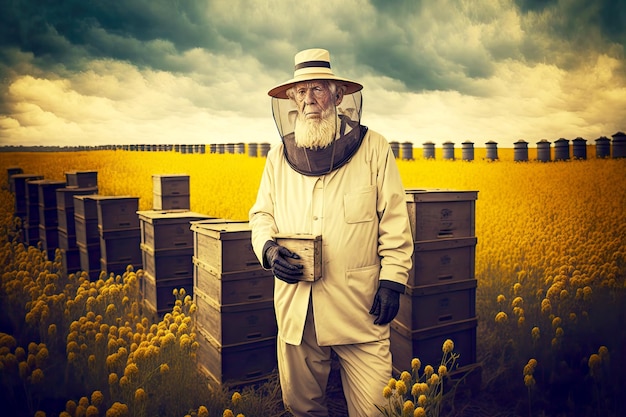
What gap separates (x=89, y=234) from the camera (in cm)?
680

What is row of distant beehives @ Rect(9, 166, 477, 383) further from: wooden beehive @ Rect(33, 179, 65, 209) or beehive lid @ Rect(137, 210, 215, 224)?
wooden beehive @ Rect(33, 179, 65, 209)

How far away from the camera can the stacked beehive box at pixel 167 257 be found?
5.32 metres

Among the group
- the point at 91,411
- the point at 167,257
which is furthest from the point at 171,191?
the point at 91,411

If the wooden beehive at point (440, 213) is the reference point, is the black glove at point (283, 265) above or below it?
below

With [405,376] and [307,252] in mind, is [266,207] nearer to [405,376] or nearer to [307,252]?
[307,252]

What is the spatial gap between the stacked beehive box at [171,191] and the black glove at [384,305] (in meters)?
5.48

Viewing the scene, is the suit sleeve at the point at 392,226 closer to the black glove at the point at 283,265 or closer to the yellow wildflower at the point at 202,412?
the black glove at the point at 283,265

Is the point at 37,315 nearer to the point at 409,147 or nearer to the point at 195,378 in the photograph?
the point at 195,378

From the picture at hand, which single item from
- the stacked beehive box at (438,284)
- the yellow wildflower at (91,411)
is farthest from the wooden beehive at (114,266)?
the stacked beehive box at (438,284)

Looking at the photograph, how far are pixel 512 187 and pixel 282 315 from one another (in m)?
6.90

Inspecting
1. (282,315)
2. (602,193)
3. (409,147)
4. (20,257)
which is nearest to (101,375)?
(282,315)

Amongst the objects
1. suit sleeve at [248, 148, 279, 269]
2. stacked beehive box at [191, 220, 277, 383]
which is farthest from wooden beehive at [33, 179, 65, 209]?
suit sleeve at [248, 148, 279, 269]

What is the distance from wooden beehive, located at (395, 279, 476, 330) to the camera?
371 cm

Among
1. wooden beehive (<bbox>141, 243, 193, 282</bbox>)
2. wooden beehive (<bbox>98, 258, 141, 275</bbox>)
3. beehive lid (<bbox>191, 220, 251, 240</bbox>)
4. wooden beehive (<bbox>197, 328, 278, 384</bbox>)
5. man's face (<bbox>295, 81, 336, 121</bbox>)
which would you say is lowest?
wooden beehive (<bbox>197, 328, 278, 384</bbox>)
